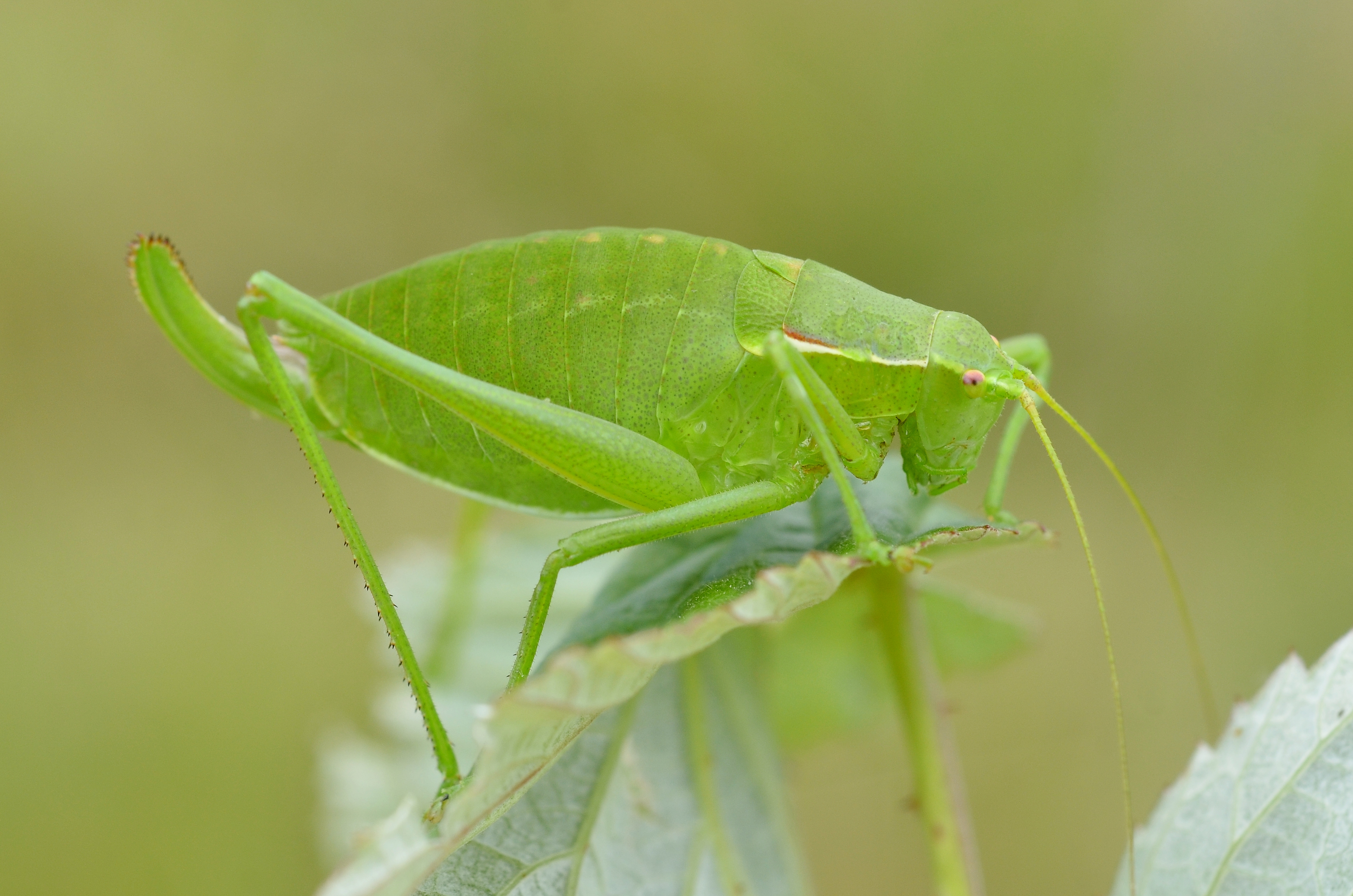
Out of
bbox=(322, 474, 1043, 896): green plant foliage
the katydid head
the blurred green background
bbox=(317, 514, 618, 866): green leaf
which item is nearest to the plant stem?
bbox=(322, 474, 1043, 896): green plant foliage

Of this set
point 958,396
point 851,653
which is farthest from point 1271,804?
point 851,653

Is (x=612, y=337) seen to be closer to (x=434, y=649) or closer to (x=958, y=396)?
(x=958, y=396)

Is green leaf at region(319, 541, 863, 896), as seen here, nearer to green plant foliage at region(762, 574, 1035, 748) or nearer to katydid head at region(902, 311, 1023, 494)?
katydid head at region(902, 311, 1023, 494)

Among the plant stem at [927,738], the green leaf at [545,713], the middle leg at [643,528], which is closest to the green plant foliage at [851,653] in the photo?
the plant stem at [927,738]

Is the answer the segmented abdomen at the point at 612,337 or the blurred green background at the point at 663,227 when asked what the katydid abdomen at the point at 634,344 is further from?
the blurred green background at the point at 663,227

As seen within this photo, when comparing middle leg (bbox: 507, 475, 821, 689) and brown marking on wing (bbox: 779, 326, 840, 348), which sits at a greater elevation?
brown marking on wing (bbox: 779, 326, 840, 348)
